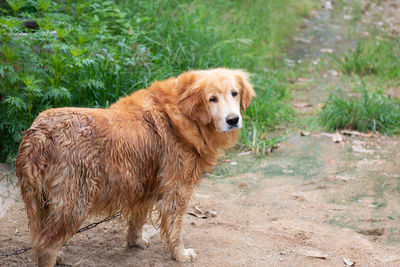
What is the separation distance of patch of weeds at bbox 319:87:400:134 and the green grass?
725 mm

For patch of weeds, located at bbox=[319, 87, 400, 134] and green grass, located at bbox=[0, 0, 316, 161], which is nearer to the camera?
green grass, located at bbox=[0, 0, 316, 161]

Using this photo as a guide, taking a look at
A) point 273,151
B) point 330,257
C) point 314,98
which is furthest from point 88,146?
point 314,98

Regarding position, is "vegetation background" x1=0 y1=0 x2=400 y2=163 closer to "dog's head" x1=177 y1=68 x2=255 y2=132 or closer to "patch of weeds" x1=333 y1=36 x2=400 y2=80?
"patch of weeds" x1=333 y1=36 x2=400 y2=80

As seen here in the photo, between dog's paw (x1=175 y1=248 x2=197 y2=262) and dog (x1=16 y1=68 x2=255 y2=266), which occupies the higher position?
dog (x1=16 y1=68 x2=255 y2=266)

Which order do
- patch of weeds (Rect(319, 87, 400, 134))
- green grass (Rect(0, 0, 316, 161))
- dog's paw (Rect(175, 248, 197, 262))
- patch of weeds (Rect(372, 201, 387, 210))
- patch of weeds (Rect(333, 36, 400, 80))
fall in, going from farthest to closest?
1. patch of weeds (Rect(333, 36, 400, 80))
2. patch of weeds (Rect(319, 87, 400, 134))
3. green grass (Rect(0, 0, 316, 161))
4. patch of weeds (Rect(372, 201, 387, 210))
5. dog's paw (Rect(175, 248, 197, 262))

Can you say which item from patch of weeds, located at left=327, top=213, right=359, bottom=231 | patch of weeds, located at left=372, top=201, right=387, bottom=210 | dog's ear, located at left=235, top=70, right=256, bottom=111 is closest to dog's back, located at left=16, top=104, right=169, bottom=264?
dog's ear, located at left=235, top=70, right=256, bottom=111

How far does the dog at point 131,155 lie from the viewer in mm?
3029

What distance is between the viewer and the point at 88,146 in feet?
10.3

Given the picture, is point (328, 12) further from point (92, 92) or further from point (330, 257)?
point (330, 257)

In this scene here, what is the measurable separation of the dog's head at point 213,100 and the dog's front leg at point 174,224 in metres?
0.64

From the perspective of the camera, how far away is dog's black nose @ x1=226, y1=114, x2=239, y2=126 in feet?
11.5

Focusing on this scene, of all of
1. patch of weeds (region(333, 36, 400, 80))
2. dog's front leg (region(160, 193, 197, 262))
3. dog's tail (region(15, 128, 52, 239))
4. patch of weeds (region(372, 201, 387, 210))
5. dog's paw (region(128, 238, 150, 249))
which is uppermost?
dog's tail (region(15, 128, 52, 239))

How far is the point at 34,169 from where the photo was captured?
299 centimetres

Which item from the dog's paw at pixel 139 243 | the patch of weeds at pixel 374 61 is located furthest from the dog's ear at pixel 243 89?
the patch of weeds at pixel 374 61
